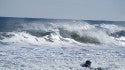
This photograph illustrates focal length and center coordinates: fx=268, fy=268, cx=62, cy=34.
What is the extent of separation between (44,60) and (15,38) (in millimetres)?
7202

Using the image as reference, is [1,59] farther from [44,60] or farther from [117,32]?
[117,32]

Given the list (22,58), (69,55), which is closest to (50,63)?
(22,58)

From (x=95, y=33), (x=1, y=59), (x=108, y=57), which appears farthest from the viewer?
(x=95, y=33)

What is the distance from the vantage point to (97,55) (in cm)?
1198

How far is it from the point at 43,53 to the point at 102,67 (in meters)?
3.29

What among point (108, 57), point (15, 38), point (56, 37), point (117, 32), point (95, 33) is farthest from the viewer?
point (117, 32)

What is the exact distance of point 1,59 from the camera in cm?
1003

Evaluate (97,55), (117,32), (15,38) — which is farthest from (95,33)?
(97,55)

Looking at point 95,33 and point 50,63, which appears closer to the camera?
point 50,63

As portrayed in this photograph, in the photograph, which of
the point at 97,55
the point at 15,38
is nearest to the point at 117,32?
the point at 15,38

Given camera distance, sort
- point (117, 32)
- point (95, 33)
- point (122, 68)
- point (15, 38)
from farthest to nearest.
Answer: point (117, 32) < point (95, 33) < point (15, 38) < point (122, 68)

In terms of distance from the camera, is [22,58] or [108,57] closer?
[22,58]

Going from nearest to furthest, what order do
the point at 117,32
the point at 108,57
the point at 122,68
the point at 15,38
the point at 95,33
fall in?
1. the point at 122,68
2. the point at 108,57
3. the point at 15,38
4. the point at 95,33
5. the point at 117,32

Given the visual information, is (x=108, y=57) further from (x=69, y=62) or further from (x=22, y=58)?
(x=22, y=58)
